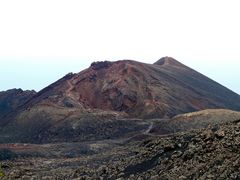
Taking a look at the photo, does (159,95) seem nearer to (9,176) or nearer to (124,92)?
(124,92)

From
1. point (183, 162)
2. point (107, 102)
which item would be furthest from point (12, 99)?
point (183, 162)

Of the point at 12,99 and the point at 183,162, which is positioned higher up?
the point at 12,99

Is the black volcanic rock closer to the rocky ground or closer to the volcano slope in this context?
the volcano slope

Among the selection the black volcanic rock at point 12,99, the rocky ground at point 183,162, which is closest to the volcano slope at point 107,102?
the black volcanic rock at point 12,99

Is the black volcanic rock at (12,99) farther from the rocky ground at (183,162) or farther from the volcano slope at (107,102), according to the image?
the rocky ground at (183,162)

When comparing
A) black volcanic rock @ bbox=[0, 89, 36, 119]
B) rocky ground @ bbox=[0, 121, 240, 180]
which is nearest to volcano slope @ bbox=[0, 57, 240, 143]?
Answer: black volcanic rock @ bbox=[0, 89, 36, 119]

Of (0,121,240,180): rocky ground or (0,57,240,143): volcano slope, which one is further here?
(0,57,240,143): volcano slope

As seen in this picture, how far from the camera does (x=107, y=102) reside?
92250mm

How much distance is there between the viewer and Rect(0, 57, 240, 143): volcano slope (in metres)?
79.3

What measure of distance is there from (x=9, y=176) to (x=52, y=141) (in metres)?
34.8

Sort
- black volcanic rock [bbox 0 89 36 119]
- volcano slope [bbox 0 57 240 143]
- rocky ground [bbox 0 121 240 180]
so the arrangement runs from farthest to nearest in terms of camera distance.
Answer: black volcanic rock [bbox 0 89 36 119], volcano slope [bbox 0 57 240 143], rocky ground [bbox 0 121 240 180]

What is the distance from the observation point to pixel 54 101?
294 feet

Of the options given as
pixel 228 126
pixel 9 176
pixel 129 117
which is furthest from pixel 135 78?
pixel 228 126

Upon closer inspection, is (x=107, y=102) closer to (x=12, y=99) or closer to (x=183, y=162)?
(x=12, y=99)
